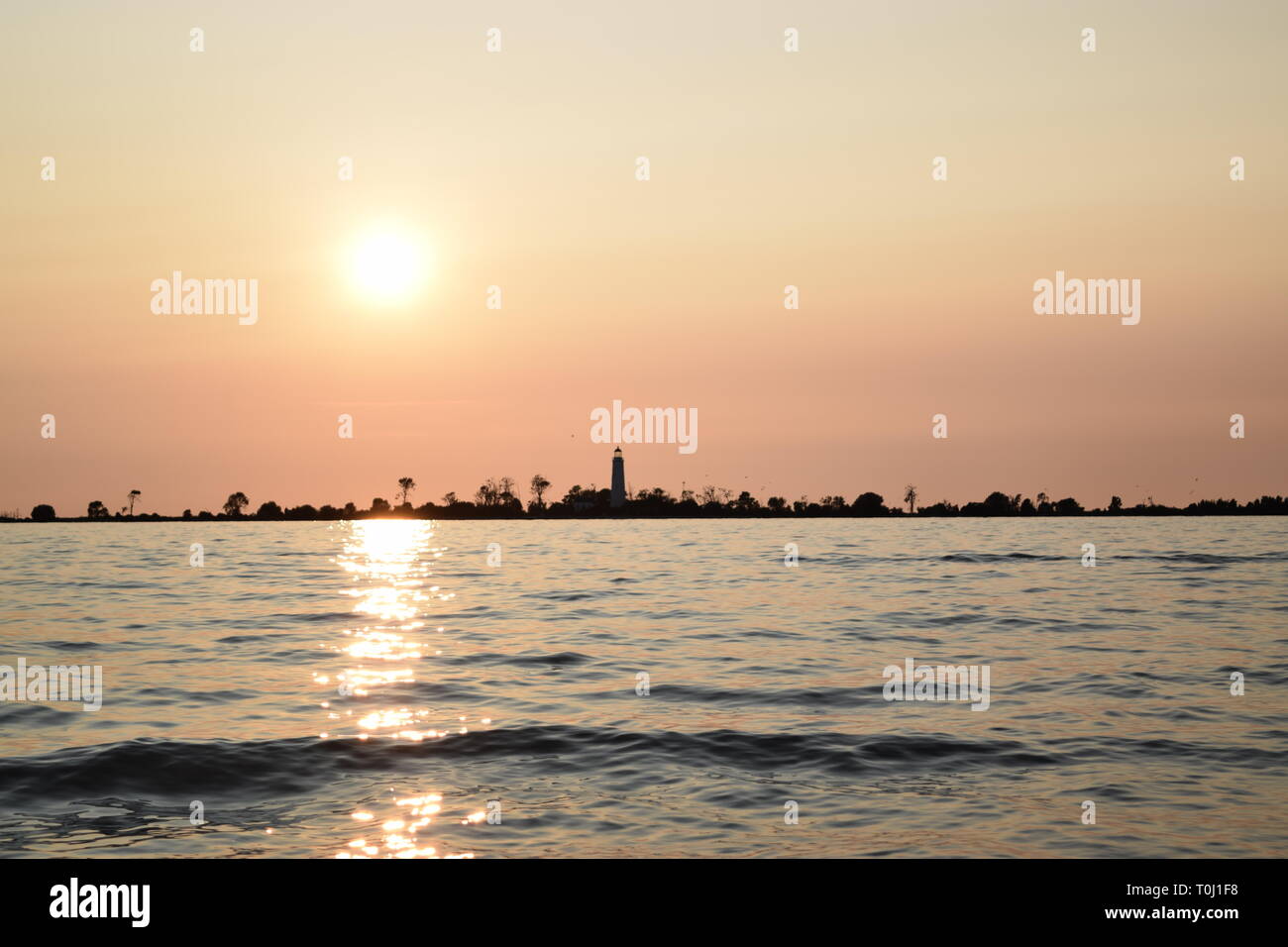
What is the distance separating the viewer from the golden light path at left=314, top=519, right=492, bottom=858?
1272 cm

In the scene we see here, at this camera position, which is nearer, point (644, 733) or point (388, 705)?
point (644, 733)

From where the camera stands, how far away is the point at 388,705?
21.8 metres

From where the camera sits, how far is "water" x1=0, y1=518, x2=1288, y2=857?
13008 millimetres

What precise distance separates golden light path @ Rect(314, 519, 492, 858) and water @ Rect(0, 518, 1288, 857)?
0.09 meters

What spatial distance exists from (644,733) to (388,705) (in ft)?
19.9

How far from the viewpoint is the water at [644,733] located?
1301 cm

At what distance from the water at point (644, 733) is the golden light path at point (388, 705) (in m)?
0.09

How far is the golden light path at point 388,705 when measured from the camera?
12.7 metres

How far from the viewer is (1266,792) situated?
48.2 feet

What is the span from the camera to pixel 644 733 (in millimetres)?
18594

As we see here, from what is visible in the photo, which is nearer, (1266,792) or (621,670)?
(1266,792)
